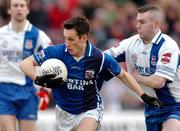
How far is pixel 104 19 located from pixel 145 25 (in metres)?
7.40

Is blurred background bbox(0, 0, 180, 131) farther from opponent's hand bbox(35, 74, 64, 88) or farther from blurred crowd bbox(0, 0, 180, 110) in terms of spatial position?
opponent's hand bbox(35, 74, 64, 88)

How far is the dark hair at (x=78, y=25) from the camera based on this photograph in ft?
32.6

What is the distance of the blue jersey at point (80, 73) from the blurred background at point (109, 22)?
5361 millimetres

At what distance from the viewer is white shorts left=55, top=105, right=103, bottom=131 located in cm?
1019

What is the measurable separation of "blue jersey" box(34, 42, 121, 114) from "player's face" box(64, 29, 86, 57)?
131 mm

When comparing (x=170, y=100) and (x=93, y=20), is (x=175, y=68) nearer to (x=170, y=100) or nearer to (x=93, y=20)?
(x=170, y=100)

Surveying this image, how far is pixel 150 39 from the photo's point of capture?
10695 mm

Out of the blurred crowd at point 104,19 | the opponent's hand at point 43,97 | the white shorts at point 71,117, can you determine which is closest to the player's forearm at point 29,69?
the white shorts at point 71,117

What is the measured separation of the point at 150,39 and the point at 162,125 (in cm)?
119

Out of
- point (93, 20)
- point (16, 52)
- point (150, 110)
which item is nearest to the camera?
point (150, 110)

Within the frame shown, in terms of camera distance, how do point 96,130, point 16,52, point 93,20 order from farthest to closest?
point 93,20 → point 16,52 → point 96,130

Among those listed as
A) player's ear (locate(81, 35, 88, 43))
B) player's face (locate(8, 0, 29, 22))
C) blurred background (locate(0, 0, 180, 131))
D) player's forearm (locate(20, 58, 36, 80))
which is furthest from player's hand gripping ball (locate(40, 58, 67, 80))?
blurred background (locate(0, 0, 180, 131))

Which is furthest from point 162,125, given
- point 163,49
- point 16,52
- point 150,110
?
point 16,52

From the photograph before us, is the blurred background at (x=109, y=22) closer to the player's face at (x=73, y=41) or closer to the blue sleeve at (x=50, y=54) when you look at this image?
the blue sleeve at (x=50, y=54)
